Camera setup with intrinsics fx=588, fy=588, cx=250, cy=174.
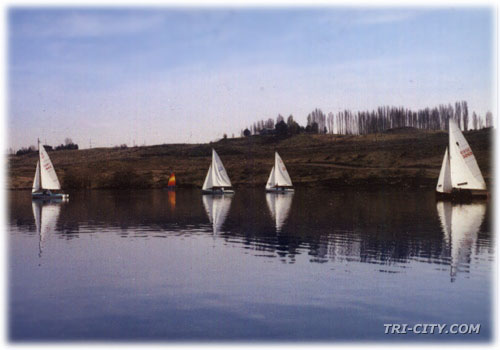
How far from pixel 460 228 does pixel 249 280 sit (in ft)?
79.9

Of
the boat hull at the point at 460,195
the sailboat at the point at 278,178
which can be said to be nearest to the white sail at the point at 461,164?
the boat hull at the point at 460,195

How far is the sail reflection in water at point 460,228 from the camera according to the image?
30.3 m

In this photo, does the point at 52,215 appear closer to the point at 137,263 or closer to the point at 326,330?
the point at 137,263

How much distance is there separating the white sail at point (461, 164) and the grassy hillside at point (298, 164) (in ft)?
114

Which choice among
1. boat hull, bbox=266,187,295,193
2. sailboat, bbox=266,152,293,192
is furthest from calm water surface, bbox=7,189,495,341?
sailboat, bbox=266,152,293,192

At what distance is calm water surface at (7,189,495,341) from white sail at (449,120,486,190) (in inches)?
879

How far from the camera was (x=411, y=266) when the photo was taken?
94.2 feet

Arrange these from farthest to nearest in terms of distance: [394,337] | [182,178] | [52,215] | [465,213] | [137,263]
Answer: [182,178] < [52,215] < [465,213] < [137,263] < [394,337]

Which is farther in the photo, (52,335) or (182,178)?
(182,178)

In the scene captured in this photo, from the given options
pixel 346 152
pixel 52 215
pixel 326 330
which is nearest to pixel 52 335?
pixel 326 330

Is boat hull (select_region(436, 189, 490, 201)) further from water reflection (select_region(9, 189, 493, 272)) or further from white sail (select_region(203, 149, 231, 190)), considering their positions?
white sail (select_region(203, 149, 231, 190))

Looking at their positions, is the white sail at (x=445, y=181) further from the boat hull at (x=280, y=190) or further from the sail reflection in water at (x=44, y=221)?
the sail reflection in water at (x=44, y=221)

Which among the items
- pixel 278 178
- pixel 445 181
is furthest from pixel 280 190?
pixel 445 181

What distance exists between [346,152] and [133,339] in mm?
142157
